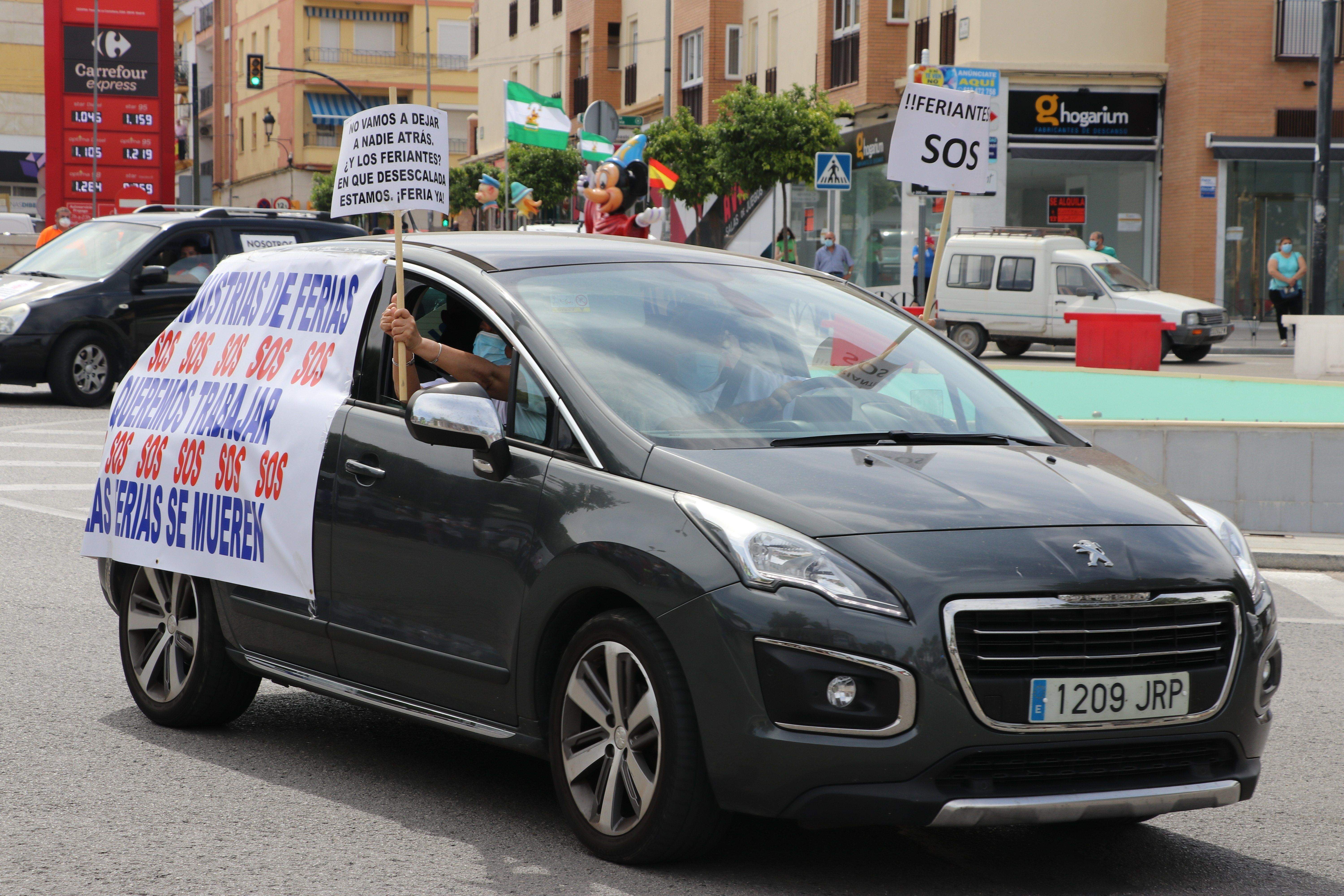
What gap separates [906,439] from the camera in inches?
191

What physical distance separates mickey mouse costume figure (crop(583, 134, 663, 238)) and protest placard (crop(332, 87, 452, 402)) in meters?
10.9

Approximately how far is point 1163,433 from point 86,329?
37.6ft

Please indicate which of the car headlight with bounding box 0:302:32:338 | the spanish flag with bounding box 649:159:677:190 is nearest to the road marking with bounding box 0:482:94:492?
the car headlight with bounding box 0:302:32:338

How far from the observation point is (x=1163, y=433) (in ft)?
35.8

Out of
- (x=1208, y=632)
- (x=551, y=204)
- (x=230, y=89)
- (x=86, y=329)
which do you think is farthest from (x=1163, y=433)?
(x=230, y=89)

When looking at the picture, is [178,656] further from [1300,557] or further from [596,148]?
[596,148]

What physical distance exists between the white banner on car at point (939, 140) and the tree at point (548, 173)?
4723 centimetres

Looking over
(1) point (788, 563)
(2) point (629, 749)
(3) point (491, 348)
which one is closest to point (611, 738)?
(2) point (629, 749)

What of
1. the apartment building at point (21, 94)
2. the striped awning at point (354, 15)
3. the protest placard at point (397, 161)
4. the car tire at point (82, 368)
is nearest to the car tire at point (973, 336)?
the car tire at point (82, 368)

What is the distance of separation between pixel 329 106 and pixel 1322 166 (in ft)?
215

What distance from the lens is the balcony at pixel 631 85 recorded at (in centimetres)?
5412

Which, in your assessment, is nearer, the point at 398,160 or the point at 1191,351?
the point at 398,160

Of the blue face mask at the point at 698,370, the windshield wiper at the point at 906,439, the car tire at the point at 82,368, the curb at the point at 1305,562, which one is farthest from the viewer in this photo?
the car tire at the point at 82,368

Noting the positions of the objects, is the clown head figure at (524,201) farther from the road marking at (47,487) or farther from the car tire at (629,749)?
the car tire at (629,749)
